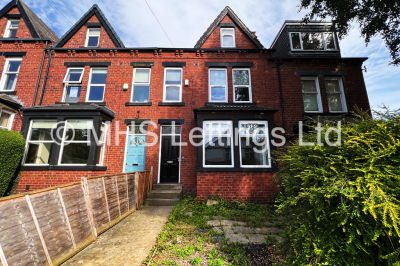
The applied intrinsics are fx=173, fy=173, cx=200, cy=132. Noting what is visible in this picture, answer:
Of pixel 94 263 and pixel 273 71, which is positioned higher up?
pixel 273 71

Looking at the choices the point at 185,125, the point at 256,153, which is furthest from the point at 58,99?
the point at 256,153

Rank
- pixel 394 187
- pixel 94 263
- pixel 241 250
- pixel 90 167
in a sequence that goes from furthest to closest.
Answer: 1. pixel 90 167
2. pixel 241 250
3. pixel 94 263
4. pixel 394 187

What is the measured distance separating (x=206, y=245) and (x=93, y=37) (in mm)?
11982

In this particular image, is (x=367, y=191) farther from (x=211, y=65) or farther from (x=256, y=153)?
(x=211, y=65)

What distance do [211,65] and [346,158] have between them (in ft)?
27.0

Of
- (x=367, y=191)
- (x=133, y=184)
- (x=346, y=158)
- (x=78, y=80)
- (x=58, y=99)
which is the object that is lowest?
(x=133, y=184)

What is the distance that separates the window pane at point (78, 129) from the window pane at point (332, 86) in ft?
39.4

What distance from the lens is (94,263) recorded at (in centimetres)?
288

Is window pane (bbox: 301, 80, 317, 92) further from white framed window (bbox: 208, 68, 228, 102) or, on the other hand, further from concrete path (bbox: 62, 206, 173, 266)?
concrete path (bbox: 62, 206, 173, 266)

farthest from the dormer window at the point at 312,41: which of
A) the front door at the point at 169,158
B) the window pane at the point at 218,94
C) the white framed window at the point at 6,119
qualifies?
the white framed window at the point at 6,119

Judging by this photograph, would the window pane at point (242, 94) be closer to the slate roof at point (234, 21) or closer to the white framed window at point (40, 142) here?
the slate roof at point (234, 21)

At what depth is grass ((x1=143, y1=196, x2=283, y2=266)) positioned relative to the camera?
118 inches

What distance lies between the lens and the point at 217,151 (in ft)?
23.9

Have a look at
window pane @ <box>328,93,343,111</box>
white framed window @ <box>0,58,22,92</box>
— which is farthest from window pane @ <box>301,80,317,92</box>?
white framed window @ <box>0,58,22,92</box>
